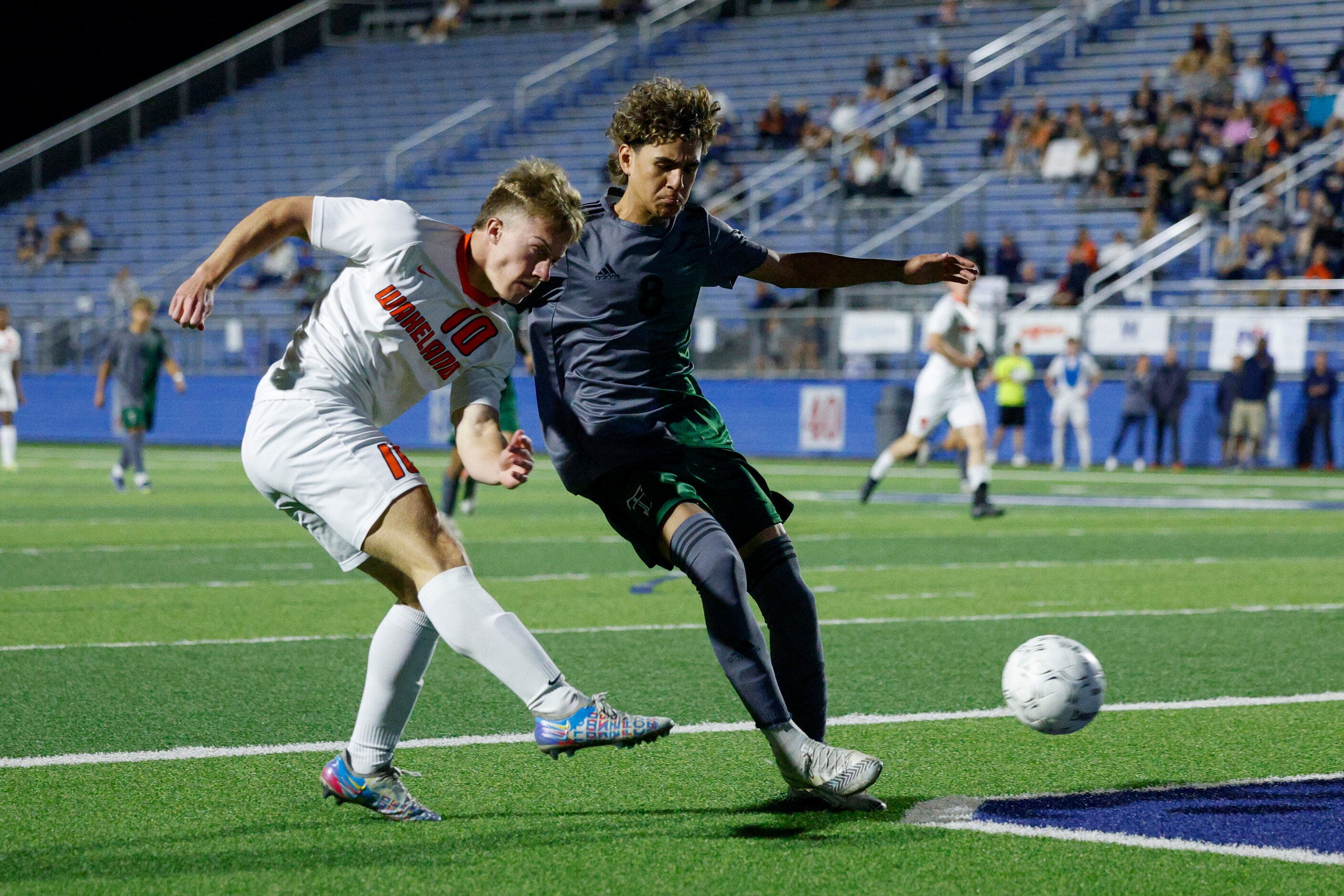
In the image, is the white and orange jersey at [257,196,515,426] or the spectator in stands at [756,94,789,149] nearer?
the white and orange jersey at [257,196,515,426]

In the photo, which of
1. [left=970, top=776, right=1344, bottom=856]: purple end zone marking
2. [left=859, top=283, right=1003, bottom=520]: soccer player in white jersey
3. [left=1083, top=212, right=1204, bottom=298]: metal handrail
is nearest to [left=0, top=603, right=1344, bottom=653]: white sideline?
[left=970, top=776, right=1344, bottom=856]: purple end zone marking

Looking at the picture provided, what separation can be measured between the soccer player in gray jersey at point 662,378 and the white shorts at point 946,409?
9.90 meters

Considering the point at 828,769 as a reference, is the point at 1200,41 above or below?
above

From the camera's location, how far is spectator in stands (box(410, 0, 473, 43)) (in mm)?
40562

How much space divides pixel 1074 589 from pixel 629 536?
5638 mm

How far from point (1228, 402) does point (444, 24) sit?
24156 mm

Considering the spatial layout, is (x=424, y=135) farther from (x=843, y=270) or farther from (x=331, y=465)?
(x=331, y=465)

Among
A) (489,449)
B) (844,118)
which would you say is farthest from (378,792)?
(844,118)

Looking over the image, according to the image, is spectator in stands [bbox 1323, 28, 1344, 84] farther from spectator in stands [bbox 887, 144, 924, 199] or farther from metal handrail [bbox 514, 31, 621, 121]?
metal handrail [bbox 514, 31, 621, 121]

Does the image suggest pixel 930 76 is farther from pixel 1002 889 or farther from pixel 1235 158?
pixel 1002 889

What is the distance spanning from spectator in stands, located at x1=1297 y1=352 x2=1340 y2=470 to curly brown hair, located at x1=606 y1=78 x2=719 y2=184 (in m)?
21.0

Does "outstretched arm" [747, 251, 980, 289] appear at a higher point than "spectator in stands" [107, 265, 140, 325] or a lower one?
higher

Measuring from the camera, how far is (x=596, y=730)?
12.3 feet

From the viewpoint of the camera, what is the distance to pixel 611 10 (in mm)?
38156
